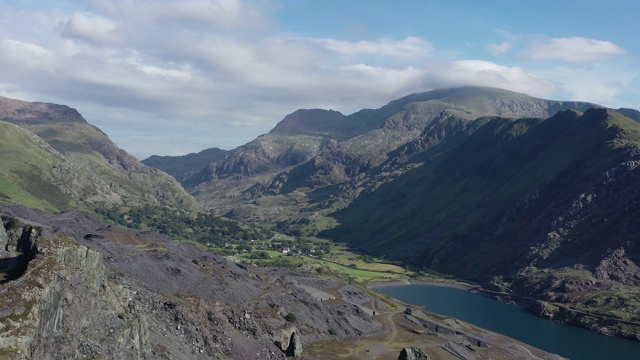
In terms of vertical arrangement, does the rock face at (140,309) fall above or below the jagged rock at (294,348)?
above

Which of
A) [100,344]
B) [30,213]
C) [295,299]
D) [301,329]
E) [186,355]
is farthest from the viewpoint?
[30,213]

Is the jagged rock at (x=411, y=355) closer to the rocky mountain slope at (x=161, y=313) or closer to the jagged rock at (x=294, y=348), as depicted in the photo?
the rocky mountain slope at (x=161, y=313)

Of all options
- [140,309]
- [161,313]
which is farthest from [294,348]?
[140,309]

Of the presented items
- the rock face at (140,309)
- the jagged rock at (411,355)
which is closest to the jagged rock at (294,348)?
the rock face at (140,309)

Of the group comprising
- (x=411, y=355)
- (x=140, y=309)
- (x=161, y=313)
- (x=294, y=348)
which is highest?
(x=140, y=309)

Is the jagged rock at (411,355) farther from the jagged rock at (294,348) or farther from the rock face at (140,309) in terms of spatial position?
the jagged rock at (294,348)

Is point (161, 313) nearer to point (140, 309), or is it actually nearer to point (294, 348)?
point (140, 309)

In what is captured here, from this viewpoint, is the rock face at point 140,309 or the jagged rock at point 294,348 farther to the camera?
the jagged rock at point 294,348

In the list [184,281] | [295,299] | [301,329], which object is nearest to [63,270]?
[184,281]

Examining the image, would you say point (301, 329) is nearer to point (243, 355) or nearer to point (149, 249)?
point (243, 355)

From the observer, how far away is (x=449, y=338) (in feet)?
538

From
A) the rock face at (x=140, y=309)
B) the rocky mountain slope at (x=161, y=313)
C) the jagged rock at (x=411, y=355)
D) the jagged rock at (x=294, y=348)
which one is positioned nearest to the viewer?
the rock face at (x=140, y=309)

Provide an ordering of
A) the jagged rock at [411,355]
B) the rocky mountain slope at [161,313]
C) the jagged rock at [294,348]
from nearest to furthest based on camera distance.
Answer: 1. the rocky mountain slope at [161,313]
2. the jagged rock at [411,355]
3. the jagged rock at [294,348]

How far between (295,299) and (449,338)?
1865 inches
